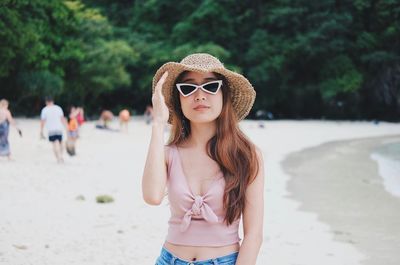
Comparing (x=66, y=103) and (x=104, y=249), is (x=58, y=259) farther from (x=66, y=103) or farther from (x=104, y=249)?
(x=66, y=103)

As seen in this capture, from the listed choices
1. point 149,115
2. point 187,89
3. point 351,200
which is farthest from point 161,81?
point 149,115

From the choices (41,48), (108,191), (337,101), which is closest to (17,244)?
(108,191)

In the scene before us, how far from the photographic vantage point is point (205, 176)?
6.63 ft

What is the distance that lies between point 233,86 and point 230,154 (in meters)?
0.35

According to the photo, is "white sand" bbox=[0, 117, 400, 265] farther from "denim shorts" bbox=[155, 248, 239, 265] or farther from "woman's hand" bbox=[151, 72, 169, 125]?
"woman's hand" bbox=[151, 72, 169, 125]

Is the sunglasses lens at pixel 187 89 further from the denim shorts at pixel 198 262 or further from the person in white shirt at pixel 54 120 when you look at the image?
the person in white shirt at pixel 54 120

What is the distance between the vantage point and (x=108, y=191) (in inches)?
370

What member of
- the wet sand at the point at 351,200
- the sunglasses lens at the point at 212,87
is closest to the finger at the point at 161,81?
the sunglasses lens at the point at 212,87

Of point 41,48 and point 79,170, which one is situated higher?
point 41,48

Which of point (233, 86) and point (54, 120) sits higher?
point (233, 86)

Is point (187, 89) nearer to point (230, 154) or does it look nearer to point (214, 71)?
point (214, 71)

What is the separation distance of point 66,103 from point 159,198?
41.4 metres

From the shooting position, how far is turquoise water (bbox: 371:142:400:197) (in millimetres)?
12416

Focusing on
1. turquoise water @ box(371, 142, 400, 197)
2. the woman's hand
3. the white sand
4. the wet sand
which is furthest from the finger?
turquoise water @ box(371, 142, 400, 197)
